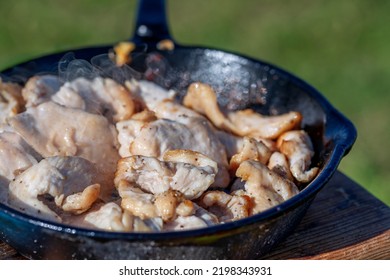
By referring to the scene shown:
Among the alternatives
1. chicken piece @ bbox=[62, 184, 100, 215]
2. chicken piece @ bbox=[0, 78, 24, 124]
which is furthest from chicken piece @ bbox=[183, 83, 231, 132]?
chicken piece @ bbox=[62, 184, 100, 215]

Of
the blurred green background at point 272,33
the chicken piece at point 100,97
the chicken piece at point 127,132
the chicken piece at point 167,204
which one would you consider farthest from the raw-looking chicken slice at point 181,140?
the blurred green background at point 272,33

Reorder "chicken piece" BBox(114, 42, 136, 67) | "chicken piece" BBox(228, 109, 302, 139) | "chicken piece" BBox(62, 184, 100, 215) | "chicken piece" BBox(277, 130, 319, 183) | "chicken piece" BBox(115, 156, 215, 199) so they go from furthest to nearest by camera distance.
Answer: "chicken piece" BBox(114, 42, 136, 67)
"chicken piece" BBox(228, 109, 302, 139)
"chicken piece" BBox(277, 130, 319, 183)
"chicken piece" BBox(115, 156, 215, 199)
"chicken piece" BBox(62, 184, 100, 215)

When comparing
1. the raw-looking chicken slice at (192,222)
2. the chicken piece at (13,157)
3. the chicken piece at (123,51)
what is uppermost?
the raw-looking chicken slice at (192,222)

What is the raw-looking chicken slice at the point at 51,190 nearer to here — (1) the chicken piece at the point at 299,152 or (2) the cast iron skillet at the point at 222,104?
(2) the cast iron skillet at the point at 222,104

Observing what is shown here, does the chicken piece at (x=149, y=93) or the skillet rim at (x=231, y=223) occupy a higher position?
the skillet rim at (x=231, y=223)

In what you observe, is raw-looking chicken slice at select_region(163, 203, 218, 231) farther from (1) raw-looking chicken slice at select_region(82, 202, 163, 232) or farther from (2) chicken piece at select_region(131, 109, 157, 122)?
(2) chicken piece at select_region(131, 109, 157, 122)

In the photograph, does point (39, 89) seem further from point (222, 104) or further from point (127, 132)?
point (222, 104)
